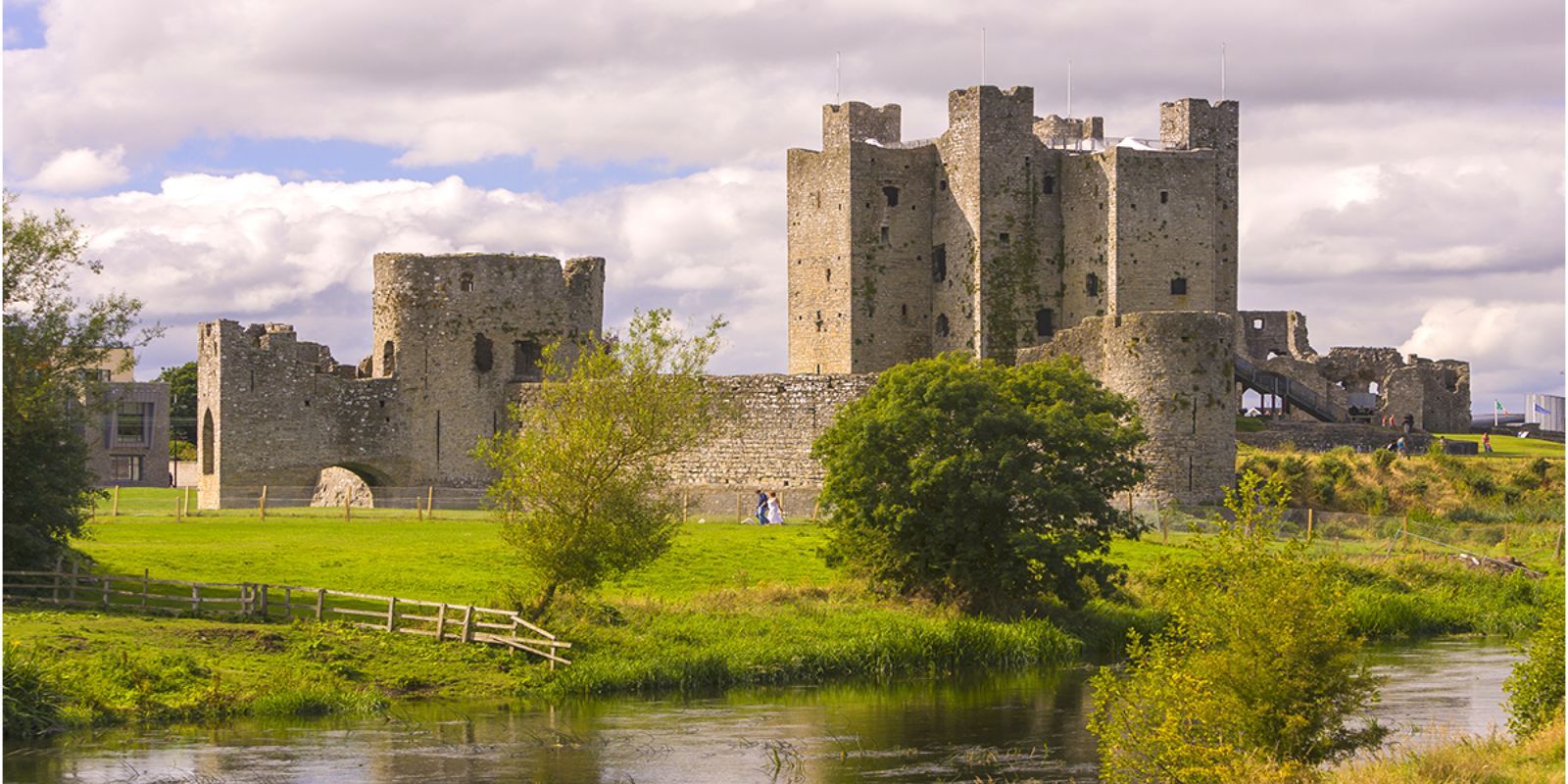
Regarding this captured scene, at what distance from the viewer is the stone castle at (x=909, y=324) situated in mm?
51188

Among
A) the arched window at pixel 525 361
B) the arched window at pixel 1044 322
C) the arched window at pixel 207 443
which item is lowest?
the arched window at pixel 207 443

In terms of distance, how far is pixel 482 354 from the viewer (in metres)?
56.1

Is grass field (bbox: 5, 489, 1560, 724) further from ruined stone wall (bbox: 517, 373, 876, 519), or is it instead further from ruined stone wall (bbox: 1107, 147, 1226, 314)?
ruined stone wall (bbox: 1107, 147, 1226, 314)

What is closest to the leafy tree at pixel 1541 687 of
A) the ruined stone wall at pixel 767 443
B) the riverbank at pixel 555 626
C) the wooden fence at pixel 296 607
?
the riverbank at pixel 555 626

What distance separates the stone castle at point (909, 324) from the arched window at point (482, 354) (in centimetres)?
7

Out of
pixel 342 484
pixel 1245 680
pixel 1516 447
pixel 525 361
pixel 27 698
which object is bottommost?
pixel 27 698

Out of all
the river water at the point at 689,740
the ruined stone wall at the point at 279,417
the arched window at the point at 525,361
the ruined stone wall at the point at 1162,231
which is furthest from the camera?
the ruined stone wall at the point at 1162,231

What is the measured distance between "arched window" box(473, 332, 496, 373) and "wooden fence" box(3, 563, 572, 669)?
22.2m

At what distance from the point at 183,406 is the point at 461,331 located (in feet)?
145

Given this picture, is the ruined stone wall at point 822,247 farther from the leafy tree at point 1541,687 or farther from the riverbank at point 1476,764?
the riverbank at point 1476,764

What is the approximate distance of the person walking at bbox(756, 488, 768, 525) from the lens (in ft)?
161

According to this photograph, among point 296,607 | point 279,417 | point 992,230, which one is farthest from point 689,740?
point 992,230

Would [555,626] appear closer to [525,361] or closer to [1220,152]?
[525,361]

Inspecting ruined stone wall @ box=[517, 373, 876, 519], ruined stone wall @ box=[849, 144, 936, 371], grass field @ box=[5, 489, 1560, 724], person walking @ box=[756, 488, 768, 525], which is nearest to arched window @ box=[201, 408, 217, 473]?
grass field @ box=[5, 489, 1560, 724]
